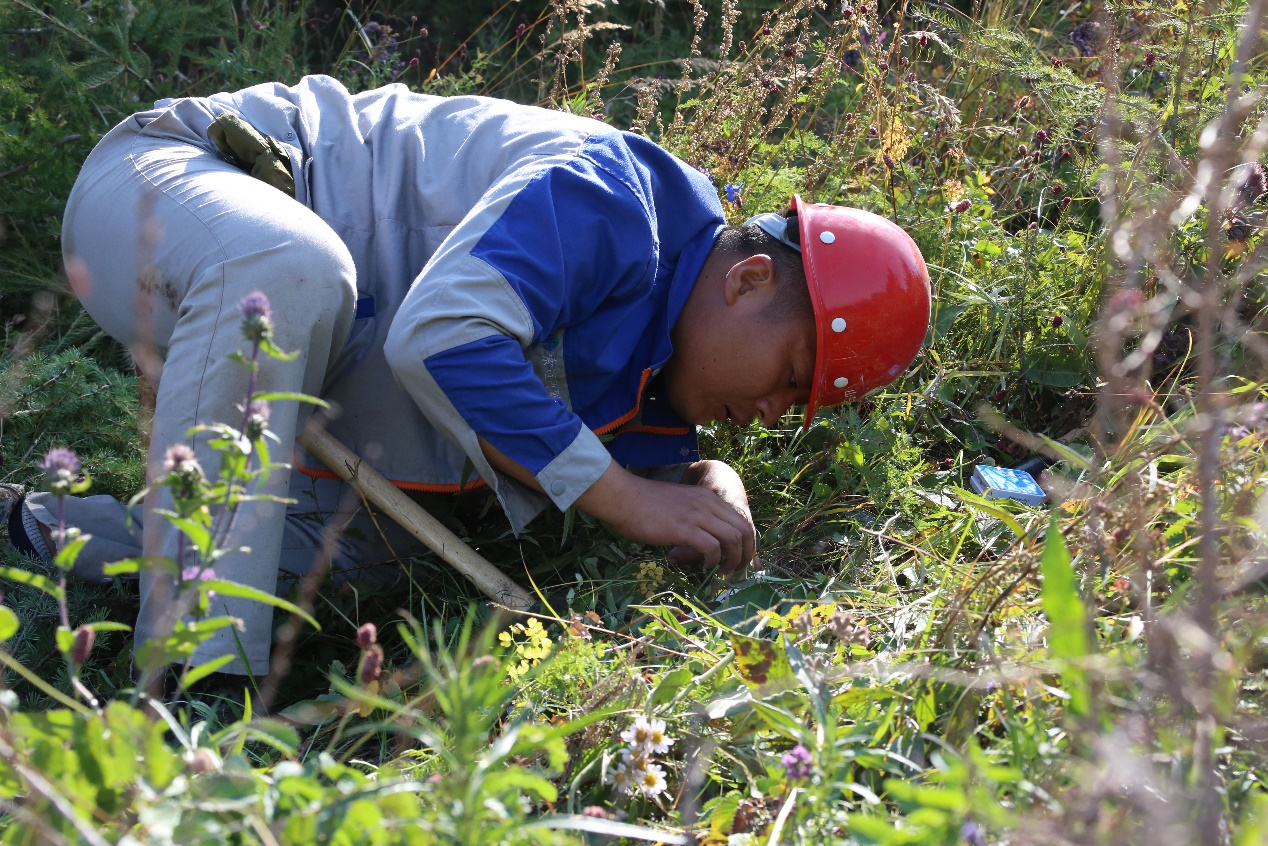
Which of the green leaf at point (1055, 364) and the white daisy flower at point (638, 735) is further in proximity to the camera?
the green leaf at point (1055, 364)

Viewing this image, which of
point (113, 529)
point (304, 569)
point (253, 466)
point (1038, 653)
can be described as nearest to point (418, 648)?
point (1038, 653)

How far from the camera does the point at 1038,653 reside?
4.92 feet

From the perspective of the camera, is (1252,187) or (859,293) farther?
(1252,187)

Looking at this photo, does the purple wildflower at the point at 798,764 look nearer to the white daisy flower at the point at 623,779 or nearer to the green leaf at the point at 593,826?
the green leaf at the point at 593,826

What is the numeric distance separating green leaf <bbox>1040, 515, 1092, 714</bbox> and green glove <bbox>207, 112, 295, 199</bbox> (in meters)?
1.79

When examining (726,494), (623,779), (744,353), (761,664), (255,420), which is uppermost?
(255,420)

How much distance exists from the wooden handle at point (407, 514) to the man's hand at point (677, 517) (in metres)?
0.23

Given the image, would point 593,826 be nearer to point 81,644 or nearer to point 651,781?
point 651,781

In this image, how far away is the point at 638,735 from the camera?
156cm

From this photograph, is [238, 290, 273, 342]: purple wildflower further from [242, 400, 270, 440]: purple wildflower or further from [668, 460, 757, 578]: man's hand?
[668, 460, 757, 578]: man's hand

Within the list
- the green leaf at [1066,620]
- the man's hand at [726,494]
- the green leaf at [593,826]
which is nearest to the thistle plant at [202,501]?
the green leaf at [593,826]

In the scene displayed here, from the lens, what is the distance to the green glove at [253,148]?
7.82 ft

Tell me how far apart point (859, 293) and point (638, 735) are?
1.10 metres

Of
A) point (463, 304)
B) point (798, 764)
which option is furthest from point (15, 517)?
point (798, 764)
